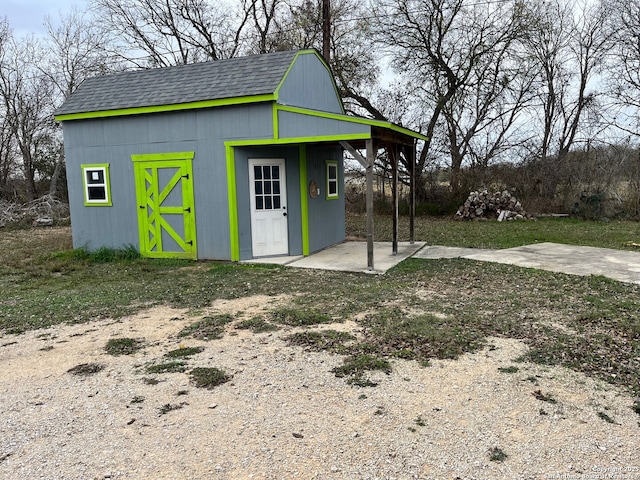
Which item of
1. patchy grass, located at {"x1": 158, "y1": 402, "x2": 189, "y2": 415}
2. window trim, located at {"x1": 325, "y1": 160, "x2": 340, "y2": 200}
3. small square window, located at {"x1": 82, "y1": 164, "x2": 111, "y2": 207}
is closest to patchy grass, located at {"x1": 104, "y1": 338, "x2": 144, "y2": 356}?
patchy grass, located at {"x1": 158, "y1": 402, "x2": 189, "y2": 415}

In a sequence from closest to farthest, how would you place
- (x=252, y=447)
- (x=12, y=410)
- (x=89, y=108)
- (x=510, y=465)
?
(x=510, y=465) < (x=252, y=447) < (x=12, y=410) < (x=89, y=108)

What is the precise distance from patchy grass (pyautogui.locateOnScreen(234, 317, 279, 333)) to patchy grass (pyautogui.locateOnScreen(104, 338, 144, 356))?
945mm

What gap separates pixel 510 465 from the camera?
7.96 feet

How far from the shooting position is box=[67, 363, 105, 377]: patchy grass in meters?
3.78

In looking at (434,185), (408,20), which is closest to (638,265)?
(434,185)

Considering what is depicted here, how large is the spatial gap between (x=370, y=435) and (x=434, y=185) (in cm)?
1446

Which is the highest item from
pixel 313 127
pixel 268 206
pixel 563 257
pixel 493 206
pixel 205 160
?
pixel 313 127

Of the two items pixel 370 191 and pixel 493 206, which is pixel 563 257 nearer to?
pixel 370 191

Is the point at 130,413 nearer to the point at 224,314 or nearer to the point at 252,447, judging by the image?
the point at 252,447

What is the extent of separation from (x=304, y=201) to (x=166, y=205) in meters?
2.55

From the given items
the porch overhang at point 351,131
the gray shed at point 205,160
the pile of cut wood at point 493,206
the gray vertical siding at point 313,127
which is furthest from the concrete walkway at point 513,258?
the pile of cut wood at point 493,206

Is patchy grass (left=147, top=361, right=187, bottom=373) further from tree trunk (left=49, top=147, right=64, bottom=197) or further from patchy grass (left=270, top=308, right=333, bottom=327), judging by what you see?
tree trunk (left=49, top=147, right=64, bottom=197)

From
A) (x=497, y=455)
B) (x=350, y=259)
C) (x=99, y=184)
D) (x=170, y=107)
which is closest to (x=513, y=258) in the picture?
(x=350, y=259)

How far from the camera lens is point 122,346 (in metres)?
4.37
